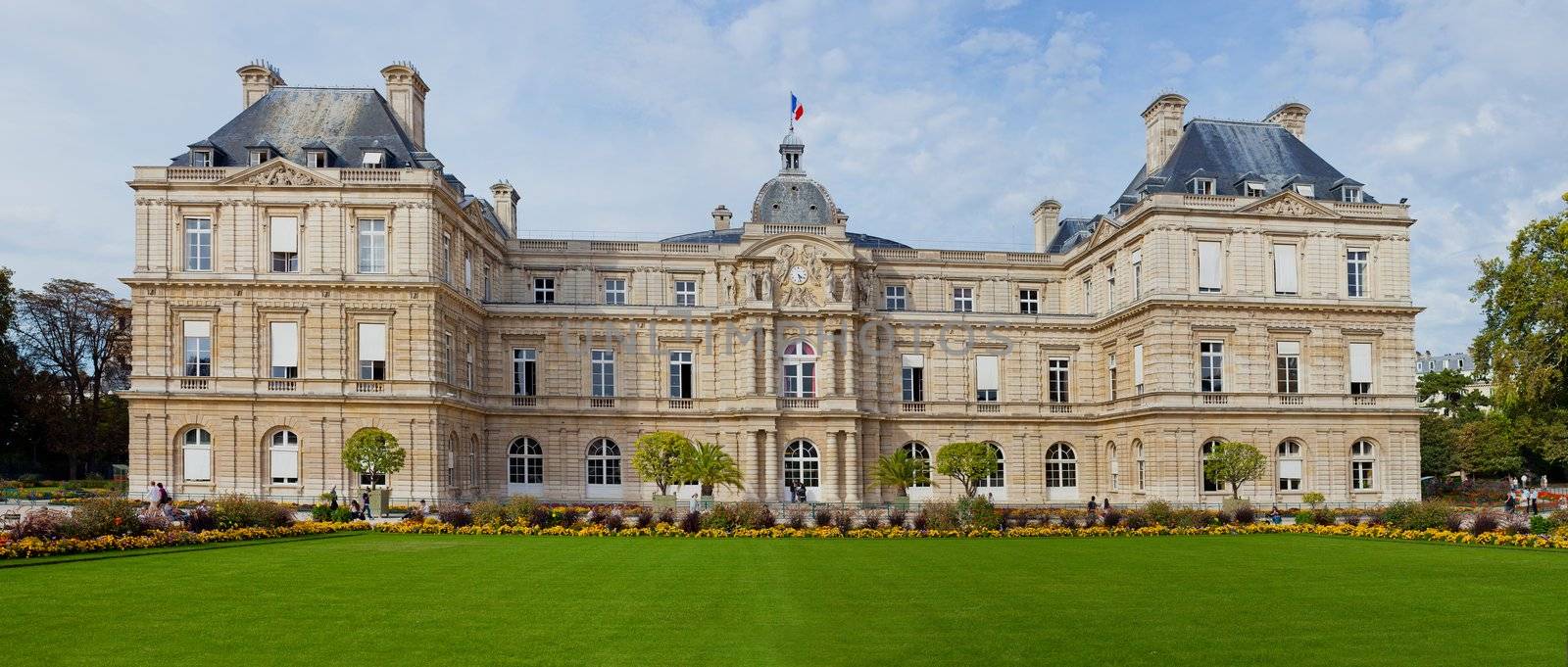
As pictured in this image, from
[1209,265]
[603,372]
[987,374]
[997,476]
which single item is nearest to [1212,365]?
[1209,265]

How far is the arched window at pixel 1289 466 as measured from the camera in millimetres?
48812

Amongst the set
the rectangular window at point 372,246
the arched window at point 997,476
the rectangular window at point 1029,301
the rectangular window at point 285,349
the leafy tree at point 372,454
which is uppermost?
the rectangular window at point 372,246

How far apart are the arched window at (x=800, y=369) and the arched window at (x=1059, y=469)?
37.5 feet

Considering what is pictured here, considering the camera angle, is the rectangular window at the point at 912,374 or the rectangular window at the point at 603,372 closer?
the rectangular window at the point at 603,372

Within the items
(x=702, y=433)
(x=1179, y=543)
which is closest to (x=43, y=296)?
(x=702, y=433)

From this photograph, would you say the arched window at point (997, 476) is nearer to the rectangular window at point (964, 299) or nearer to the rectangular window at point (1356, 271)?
the rectangular window at point (964, 299)

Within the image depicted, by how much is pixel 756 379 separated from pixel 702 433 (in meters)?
3.64

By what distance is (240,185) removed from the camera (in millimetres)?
43844

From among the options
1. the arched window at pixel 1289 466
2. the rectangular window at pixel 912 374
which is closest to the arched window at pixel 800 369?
the rectangular window at pixel 912 374

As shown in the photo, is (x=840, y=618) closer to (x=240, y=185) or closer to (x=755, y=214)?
(x=240, y=185)

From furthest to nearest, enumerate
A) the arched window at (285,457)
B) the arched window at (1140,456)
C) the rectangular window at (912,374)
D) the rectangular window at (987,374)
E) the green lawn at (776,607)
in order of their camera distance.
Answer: the rectangular window at (987,374), the rectangular window at (912,374), the arched window at (1140,456), the arched window at (285,457), the green lawn at (776,607)

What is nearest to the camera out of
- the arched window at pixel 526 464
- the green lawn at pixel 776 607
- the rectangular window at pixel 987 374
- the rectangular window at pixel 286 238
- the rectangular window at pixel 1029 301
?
the green lawn at pixel 776 607

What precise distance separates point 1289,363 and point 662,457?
2527 cm

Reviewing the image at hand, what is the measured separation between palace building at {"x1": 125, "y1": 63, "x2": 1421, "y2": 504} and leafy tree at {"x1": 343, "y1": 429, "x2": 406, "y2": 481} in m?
2.06
